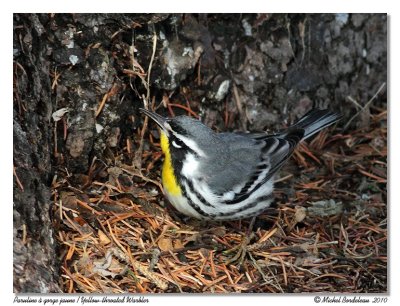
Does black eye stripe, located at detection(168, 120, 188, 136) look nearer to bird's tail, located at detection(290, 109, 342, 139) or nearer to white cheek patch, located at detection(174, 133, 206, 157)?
white cheek patch, located at detection(174, 133, 206, 157)

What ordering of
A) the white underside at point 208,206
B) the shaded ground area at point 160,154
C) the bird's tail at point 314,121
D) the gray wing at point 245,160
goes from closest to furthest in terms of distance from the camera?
the shaded ground area at point 160,154 → the white underside at point 208,206 → the gray wing at point 245,160 → the bird's tail at point 314,121

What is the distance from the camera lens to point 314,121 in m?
5.93

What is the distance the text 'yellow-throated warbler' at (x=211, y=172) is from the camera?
5113 mm

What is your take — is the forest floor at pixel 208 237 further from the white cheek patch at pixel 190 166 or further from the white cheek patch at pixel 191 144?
the white cheek patch at pixel 191 144

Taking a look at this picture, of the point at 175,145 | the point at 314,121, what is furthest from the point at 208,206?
the point at 314,121

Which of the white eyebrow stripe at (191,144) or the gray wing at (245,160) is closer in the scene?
the white eyebrow stripe at (191,144)

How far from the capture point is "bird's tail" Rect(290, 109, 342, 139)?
589cm

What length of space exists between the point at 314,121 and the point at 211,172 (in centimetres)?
130

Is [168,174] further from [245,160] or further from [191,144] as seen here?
[245,160]

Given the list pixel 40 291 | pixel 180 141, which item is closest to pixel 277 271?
pixel 180 141

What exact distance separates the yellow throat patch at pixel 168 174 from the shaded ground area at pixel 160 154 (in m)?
0.29

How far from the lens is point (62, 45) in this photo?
499 centimetres

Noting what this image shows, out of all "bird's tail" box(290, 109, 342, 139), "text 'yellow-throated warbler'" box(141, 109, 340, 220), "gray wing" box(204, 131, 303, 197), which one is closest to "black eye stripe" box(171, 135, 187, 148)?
"text 'yellow-throated warbler'" box(141, 109, 340, 220)

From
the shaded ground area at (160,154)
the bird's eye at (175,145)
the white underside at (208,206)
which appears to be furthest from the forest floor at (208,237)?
the bird's eye at (175,145)
